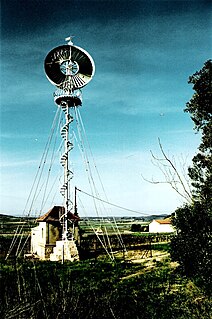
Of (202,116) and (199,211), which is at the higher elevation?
(202,116)

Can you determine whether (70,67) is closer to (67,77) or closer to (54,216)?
(67,77)

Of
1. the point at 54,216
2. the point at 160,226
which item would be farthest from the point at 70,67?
the point at 160,226

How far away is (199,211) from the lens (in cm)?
1050

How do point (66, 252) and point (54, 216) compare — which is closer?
point (66, 252)

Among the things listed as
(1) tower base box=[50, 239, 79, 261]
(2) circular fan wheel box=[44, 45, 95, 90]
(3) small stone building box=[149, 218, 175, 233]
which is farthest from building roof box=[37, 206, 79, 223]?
(3) small stone building box=[149, 218, 175, 233]

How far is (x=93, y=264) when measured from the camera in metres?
16.7

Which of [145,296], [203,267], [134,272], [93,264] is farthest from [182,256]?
[93,264]

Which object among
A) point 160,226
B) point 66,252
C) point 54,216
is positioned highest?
point 54,216

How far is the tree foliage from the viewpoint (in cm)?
979

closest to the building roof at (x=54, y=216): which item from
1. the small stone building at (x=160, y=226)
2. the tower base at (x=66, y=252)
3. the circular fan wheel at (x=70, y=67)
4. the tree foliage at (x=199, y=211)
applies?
the tower base at (x=66, y=252)

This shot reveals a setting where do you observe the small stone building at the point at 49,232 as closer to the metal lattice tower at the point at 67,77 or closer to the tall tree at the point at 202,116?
the metal lattice tower at the point at 67,77

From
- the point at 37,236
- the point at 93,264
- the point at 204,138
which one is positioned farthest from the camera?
the point at 37,236

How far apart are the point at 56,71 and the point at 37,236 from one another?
1187cm

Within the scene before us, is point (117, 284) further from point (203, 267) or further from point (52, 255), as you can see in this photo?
point (52, 255)
